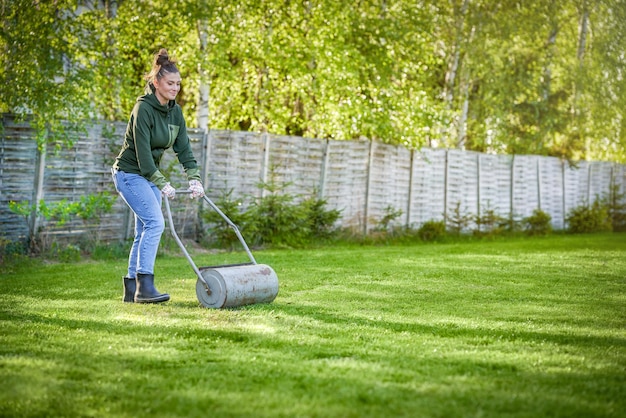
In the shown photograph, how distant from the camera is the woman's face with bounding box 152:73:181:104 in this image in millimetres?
6418

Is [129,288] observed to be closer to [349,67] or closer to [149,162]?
[149,162]

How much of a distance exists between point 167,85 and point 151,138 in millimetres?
466

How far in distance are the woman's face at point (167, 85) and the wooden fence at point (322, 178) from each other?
4.60m

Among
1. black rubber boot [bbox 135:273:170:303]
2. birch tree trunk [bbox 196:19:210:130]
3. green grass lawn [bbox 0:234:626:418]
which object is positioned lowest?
green grass lawn [bbox 0:234:626:418]

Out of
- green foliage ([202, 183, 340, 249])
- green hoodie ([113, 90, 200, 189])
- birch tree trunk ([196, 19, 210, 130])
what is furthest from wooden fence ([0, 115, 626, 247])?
green hoodie ([113, 90, 200, 189])

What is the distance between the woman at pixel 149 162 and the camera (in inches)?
251

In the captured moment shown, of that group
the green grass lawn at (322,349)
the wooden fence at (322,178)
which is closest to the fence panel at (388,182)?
the wooden fence at (322,178)

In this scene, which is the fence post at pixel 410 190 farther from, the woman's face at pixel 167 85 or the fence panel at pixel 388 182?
the woman's face at pixel 167 85

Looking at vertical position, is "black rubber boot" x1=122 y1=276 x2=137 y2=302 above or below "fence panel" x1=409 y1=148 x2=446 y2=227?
below

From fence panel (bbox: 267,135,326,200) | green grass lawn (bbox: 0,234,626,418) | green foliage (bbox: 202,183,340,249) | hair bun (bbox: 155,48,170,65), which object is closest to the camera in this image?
green grass lawn (bbox: 0,234,626,418)

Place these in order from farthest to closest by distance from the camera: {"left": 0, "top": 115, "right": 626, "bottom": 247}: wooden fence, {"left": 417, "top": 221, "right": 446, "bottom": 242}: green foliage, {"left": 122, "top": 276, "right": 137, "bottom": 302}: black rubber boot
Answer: {"left": 417, "top": 221, "right": 446, "bottom": 242}: green foliage → {"left": 0, "top": 115, "right": 626, "bottom": 247}: wooden fence → {"left": 122, "top": 276, "right": 137, "bottom": 302}: black rubber boot

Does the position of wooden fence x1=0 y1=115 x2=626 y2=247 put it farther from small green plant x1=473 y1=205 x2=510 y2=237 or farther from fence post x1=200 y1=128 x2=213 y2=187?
small green plant x1=473 y1=205 x2=510 y2=237

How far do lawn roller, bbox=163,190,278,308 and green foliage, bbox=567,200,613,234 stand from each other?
15.2m

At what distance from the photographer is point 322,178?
1471cm
